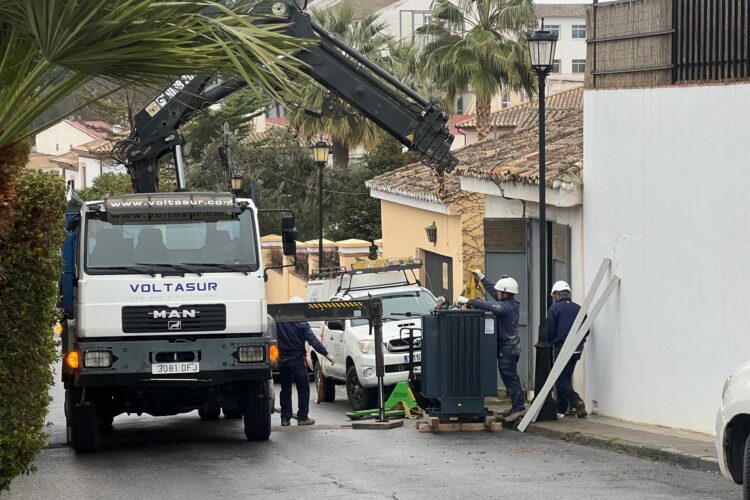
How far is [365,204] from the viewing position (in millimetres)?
45438

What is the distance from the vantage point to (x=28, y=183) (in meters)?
9.80

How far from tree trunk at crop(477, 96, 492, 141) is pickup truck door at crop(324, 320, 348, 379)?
14.3 meters

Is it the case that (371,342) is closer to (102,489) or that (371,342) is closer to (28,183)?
(102,489)

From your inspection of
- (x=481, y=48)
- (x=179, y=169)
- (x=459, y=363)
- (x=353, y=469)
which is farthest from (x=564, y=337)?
(x=481, y=48)

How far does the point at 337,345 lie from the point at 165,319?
6.81 m

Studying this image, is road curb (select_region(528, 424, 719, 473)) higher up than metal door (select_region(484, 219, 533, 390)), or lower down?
lower down

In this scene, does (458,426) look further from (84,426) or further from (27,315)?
Answer: (27,315)

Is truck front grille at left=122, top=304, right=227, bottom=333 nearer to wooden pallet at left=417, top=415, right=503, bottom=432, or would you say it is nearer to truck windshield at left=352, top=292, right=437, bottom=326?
wooden pallet at left=417, top=415, right=503, bottom=432

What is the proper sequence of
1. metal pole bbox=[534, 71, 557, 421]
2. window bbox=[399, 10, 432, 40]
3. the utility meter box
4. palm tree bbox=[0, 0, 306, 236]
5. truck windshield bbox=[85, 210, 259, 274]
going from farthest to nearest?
window bbox=[399, 10, 432, 40] < metal pole bbox=[534, 71, 557, 421] < the utility meter box < truck windshield bbox=[85, 210, 259, 274] < palm tree bbox=[0, 0, 306, 236]

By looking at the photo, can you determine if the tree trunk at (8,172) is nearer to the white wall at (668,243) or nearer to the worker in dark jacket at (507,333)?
the white wall at (668,243)

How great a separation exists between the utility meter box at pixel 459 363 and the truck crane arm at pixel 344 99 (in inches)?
127

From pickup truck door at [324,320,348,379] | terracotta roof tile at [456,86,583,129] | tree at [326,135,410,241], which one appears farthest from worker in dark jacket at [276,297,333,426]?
terracotta roof tile at [456,86,583,129]

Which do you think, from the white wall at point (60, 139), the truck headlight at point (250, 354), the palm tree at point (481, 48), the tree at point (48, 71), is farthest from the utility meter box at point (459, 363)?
the white wall at point (60, 139)

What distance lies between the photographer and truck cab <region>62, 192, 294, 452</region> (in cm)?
1380
